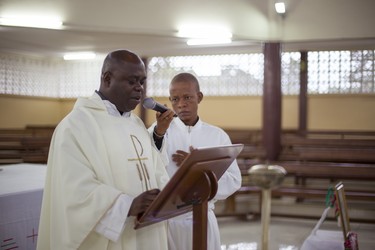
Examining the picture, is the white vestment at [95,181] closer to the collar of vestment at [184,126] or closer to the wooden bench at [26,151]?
the collar of vestment at [184,126]

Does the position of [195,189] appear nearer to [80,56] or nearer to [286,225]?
[286,225]

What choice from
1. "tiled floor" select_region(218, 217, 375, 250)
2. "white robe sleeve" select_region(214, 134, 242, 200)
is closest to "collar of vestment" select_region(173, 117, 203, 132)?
"white robe sleeve" select_region(214, 134, 242, 200)

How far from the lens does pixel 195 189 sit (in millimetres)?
1663

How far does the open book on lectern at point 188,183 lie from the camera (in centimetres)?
148

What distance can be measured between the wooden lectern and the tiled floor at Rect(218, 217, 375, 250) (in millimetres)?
3090

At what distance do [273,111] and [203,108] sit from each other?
343 centimetres

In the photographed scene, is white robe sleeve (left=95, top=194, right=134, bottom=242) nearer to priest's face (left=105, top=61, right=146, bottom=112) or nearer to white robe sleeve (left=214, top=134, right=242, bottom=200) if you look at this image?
priest's face (left=105, top=61, right=146, bottom=112)

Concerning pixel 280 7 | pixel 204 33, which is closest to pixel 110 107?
pixel 280 7

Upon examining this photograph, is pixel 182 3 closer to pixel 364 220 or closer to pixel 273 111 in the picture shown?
pixel 273 111

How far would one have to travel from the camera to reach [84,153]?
5.96ft

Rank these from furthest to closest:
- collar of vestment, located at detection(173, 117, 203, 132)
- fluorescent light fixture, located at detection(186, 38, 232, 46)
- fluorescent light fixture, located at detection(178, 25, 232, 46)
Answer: fluorescent light fixture, located at detection(186, 38, 232, 46) < fluorescent light fixture, located at detection(178, 25, 232, 46) < collar of vestment, located at detection(173, 117, 203, 132)

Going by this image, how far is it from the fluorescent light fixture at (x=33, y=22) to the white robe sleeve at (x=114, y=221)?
6.46 meters

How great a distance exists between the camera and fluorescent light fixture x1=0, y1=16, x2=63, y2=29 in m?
7.49

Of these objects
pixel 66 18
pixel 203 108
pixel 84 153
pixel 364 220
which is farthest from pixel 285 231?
pixel 203 108
